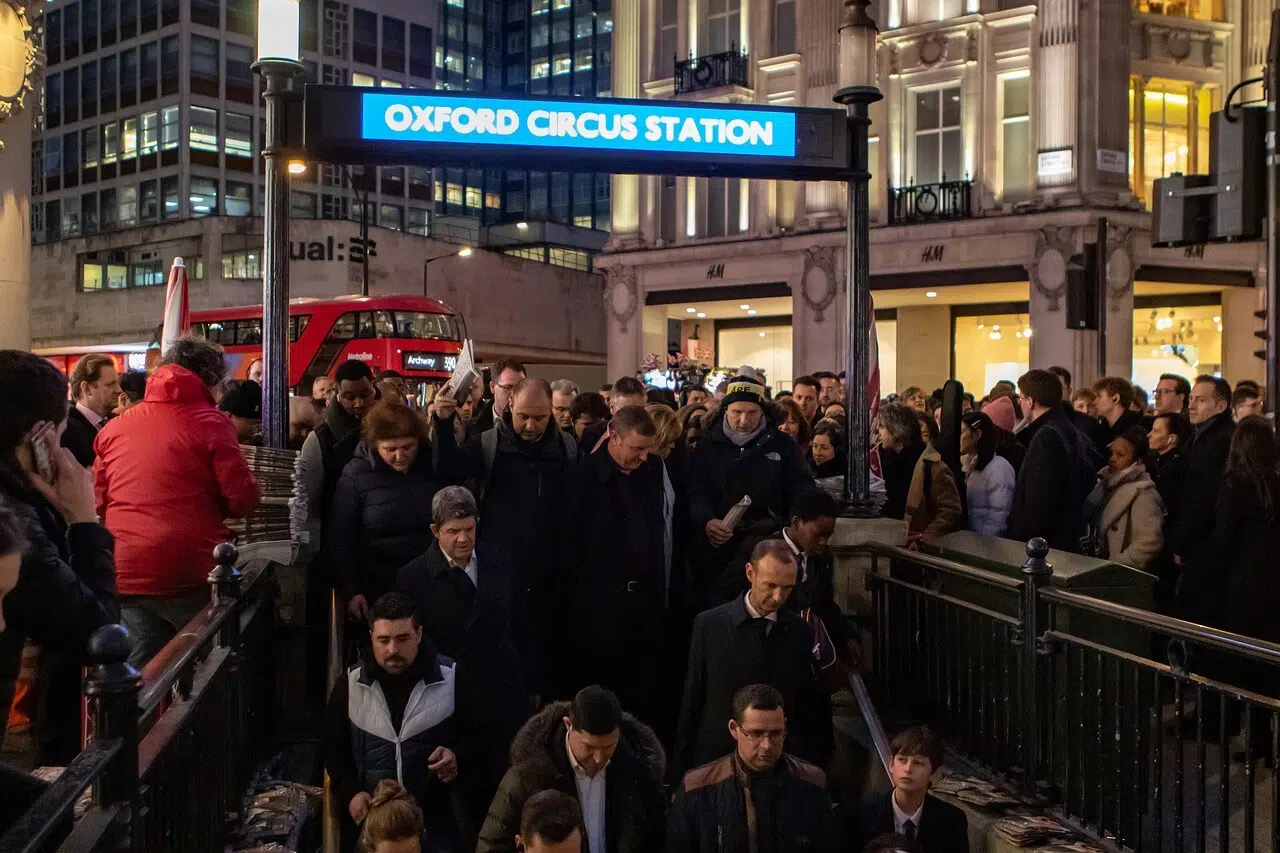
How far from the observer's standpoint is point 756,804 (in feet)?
16.0

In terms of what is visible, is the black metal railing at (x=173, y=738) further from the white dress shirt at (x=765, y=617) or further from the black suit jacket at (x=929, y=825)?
the black suit jacket at (x=929, y=825)

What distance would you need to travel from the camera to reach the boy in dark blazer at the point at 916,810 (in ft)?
17.2

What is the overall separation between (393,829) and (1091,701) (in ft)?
9.49

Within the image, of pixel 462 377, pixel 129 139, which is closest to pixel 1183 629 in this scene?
pixel 462 377

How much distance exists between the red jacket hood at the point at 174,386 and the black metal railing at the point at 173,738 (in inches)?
35.6

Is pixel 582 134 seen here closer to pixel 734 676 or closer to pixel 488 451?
pixel 488 451

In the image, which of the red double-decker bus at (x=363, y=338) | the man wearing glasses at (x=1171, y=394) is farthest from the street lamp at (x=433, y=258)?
the man wearing glasses at (x=1171, y=394)

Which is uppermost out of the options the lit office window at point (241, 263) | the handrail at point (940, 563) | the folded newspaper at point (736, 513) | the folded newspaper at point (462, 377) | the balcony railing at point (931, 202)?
the lit office window at point (241, 263)

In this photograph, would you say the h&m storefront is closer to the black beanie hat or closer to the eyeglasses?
the black beanie hat

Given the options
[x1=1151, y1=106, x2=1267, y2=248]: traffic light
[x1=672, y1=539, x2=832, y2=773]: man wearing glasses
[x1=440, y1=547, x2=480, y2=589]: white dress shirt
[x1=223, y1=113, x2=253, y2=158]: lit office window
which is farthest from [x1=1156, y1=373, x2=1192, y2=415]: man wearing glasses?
[x1=223, y1=113, x2=253, y2=158]: lit office window

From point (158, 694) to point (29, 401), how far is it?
0.90 m

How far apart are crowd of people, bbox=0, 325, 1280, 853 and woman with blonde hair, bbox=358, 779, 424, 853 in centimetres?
1

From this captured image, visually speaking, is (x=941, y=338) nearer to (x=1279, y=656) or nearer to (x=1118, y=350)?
(x=1118, y=350)

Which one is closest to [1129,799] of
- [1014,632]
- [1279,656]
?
[1014,632]
